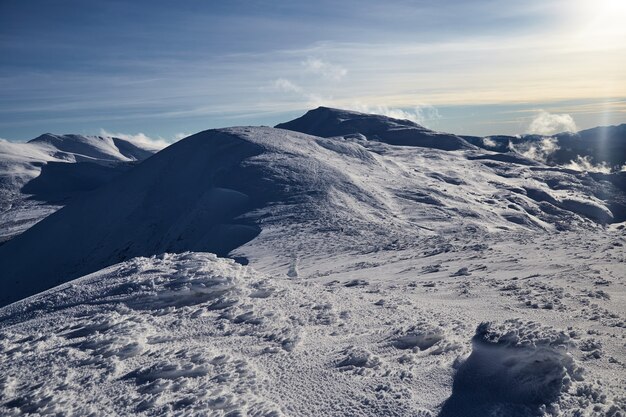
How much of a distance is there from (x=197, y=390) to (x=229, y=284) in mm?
5410

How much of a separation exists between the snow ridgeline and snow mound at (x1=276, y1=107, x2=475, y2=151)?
116 m

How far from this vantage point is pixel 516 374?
7863mm

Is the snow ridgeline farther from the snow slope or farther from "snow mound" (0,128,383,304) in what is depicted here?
"snow mound" (0,128,383,304)

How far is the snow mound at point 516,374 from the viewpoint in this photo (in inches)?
295

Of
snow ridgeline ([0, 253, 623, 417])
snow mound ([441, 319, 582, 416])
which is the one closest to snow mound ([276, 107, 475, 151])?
snow ridgeline ([0, 253, 623, 417])

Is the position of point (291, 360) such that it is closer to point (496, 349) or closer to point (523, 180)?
point (496, 349)

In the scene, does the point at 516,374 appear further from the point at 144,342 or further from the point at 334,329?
the point at 144,342

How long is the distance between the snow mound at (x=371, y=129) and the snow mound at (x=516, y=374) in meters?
119

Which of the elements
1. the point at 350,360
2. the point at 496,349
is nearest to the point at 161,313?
the point at 350,360

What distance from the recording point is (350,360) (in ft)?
30.9

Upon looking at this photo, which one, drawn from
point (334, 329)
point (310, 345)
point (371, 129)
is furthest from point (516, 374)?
point (371, 129)

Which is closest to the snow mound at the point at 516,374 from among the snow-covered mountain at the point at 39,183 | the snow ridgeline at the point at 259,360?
the snow ridgeline at the point at 259,360

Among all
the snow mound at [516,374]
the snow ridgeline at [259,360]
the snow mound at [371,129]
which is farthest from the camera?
the snow mound at [371,129]

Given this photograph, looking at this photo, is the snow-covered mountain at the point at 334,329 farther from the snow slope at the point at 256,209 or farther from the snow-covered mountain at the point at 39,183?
the snow-covered mountain at the point at 39,183
